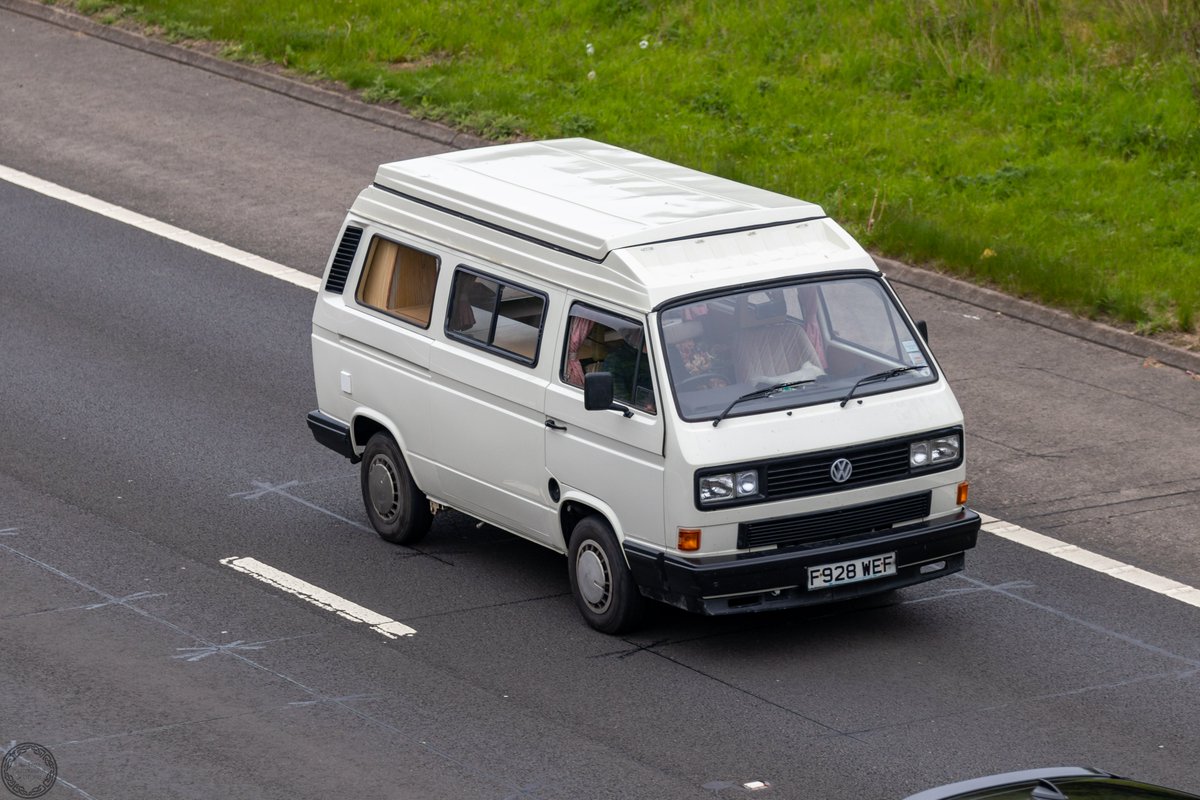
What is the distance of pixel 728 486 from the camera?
32.1ft

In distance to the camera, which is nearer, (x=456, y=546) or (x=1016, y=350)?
(x=456, y=546)

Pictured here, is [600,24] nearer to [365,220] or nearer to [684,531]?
[365,220]

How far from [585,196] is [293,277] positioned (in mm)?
6495

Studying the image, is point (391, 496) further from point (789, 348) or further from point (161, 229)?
point (161, 229)

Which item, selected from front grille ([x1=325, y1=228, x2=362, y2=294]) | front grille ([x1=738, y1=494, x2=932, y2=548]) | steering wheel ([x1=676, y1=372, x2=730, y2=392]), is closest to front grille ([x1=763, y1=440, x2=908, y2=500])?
front grille ([x1=738, y1=494, x2=932, y2=548])

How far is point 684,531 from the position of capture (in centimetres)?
980

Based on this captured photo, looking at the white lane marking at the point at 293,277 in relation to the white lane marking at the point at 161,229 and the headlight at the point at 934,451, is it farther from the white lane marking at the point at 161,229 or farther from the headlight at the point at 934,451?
the headlight at the point at 934,451

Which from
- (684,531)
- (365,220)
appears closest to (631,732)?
(684,531)

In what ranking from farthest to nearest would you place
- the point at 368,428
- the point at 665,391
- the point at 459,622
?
the point at 368,428
the point at 459,622
the point at 665,391

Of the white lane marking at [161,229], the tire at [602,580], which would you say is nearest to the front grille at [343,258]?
the tire at [602,580]

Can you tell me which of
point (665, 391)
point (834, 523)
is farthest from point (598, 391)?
point (834, 523)

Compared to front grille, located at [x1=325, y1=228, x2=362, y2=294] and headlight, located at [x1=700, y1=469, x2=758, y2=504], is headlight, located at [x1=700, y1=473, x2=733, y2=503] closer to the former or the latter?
headlight, located at [x1=700, y1=469, x2=758, y2=504]

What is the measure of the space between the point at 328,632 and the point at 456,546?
1556 mm

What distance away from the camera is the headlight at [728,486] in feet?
32.0
